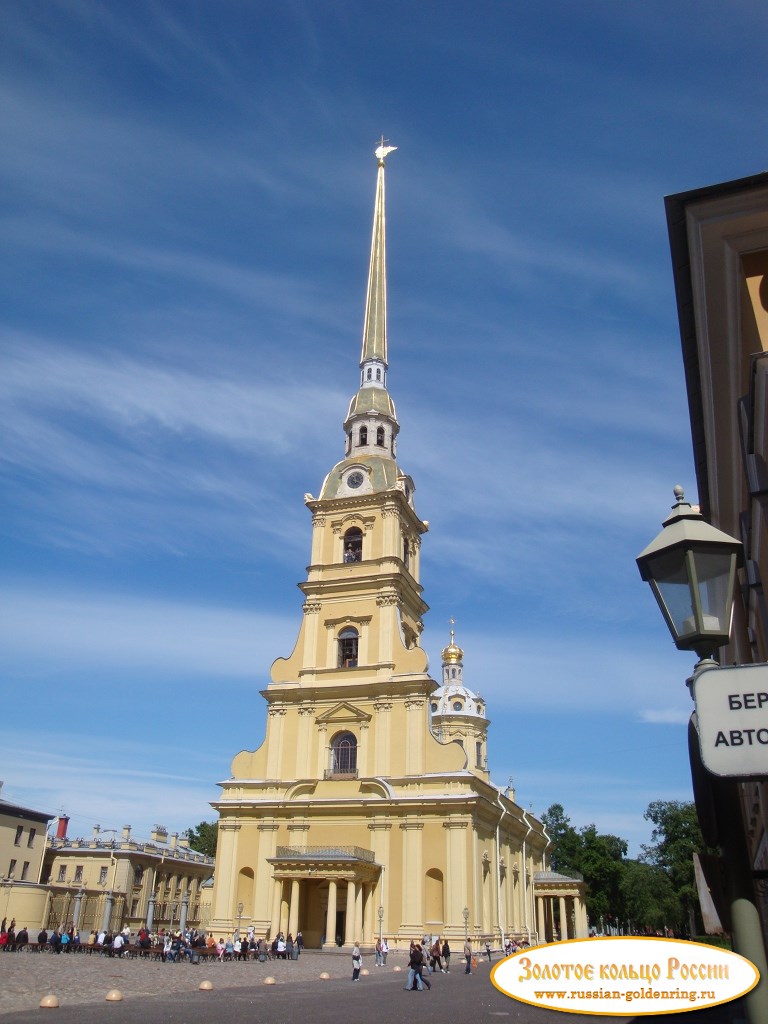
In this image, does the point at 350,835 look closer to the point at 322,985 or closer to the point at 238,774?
the point at 238,774

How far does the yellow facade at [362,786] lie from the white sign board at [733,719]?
37.6m

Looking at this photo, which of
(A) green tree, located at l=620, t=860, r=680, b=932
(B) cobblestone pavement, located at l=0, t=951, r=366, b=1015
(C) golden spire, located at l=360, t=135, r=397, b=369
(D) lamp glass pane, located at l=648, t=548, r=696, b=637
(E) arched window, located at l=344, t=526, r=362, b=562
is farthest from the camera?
(A) green tree, located at l=620, t=860, r=680, b=932

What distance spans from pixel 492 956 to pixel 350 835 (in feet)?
28.8

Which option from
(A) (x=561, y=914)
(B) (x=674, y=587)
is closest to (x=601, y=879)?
(A) (x=561, y=914)

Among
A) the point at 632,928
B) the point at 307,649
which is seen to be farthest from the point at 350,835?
the point at 632,928

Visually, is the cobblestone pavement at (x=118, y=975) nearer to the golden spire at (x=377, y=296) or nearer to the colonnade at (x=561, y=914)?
the colonnade at (x=561, y=914)

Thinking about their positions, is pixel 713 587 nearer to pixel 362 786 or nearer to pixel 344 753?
pixel 362 786

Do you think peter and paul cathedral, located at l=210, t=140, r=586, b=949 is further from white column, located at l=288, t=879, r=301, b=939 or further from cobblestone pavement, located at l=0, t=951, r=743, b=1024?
cobblestone pavement, located at l=0, t=951, r=743, b=1024

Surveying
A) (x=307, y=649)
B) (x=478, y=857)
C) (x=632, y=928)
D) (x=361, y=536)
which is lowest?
Answer: (x=632, y=928)

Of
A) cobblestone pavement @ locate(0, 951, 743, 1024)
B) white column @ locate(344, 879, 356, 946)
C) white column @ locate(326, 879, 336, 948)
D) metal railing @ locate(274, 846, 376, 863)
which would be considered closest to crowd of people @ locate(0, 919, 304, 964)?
cobblestone pavement @ locate(0, 951, 743, 1024)

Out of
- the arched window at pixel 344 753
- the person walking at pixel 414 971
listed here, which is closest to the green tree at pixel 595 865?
the arched window at pixel 344 753

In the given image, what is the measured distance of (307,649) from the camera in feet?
152

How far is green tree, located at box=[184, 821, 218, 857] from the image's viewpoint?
95.1 m

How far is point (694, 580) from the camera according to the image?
13.3 feet
